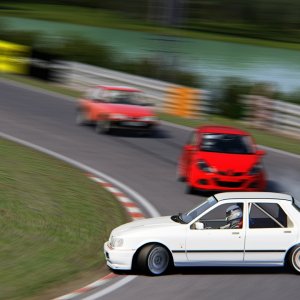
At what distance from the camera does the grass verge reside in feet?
84.8

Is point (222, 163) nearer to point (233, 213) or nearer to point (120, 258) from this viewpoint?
point (233, 213)

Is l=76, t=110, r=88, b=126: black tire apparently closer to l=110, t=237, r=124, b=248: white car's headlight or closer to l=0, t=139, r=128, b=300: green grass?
l=0, t=139, r=128, b=300: green grass

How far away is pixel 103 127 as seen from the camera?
25969mm

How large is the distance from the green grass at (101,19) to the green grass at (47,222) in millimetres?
60889

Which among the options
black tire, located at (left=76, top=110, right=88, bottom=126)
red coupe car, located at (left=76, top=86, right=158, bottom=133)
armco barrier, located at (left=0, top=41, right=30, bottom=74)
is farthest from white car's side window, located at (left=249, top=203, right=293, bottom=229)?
armco barrier, located at (left=0, top=41, right=30, bottom=74)

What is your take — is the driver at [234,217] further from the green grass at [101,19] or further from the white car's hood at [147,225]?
the green grass at [101,19]

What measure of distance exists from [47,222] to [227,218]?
389cm

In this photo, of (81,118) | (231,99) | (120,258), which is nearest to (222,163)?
(120,258)

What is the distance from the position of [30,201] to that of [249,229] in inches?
225

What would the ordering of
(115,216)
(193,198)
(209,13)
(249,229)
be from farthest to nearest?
→ 1. (209,13)
2. (193,198)
3. (115,216)
4. (249,229)

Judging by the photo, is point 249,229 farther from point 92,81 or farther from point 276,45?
point 276,45

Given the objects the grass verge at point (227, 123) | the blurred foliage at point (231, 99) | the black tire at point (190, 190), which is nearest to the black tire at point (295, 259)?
the black tire at point (190, 190)

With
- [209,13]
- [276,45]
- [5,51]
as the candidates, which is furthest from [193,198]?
[209,13]

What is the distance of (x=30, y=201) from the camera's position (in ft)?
55.1
